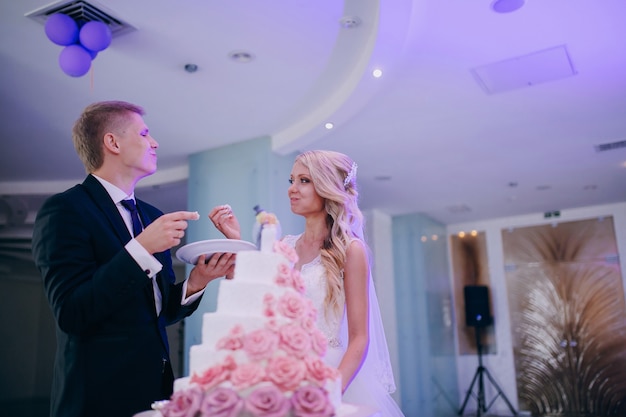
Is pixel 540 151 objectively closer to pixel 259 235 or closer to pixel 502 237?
pixel 502 237

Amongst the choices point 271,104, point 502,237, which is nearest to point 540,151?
point 271,104

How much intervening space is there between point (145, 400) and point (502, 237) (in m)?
9.28

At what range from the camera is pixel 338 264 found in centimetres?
260

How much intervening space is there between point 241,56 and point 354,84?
97 cm

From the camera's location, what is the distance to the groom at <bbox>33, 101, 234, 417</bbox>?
5.55 feet

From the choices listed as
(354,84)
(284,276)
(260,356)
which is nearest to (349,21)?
(354,84)

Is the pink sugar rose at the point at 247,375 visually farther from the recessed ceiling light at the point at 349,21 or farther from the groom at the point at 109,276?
the recessed ceiling light at the point at 349,21

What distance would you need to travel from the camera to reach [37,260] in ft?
5.90

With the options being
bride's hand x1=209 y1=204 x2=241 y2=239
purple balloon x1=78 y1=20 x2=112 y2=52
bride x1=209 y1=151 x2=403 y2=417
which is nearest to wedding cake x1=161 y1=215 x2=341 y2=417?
bride's hand x1=209 y1=204 x2=241 y2=239

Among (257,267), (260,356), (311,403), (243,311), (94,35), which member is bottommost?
(311,403)

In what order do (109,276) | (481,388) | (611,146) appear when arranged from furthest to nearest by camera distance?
(481,388)
(611,146)
(109,276)

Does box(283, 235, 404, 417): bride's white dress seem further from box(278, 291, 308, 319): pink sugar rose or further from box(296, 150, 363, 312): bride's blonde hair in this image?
box(278, 291, 308, 319): pink sugar rose

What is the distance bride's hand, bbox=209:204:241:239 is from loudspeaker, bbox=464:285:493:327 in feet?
27.4

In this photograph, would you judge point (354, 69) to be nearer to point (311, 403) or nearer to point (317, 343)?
point (317, 343)
